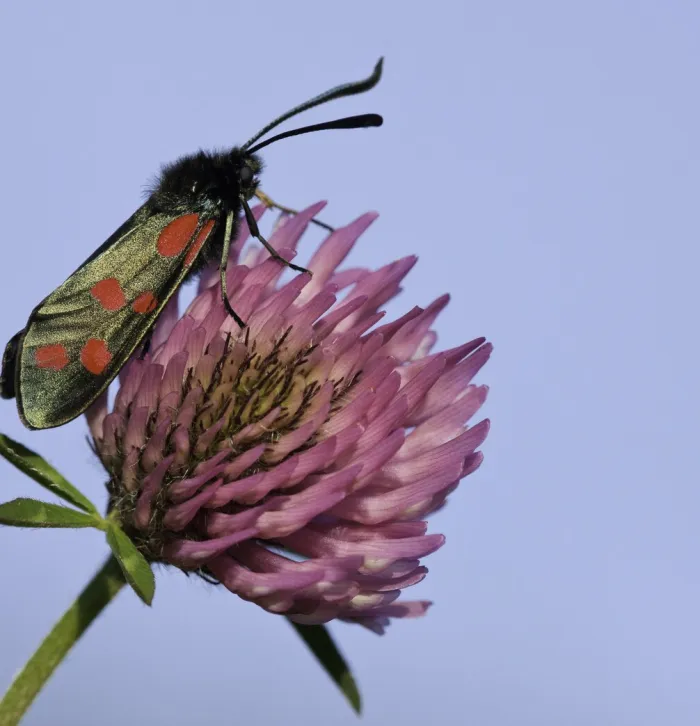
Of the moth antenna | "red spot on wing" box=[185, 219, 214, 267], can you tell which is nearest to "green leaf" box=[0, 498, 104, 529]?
"red spot on wing" box=[185, 219, 214, 267]

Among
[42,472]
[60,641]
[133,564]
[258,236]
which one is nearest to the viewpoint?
[133,564]

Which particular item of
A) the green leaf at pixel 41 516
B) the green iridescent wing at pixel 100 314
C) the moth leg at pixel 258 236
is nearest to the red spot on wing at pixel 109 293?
the green iridescent wing at pixel 100 314

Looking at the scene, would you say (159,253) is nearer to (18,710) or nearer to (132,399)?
(132,399)

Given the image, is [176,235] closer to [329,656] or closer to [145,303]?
[145,303]

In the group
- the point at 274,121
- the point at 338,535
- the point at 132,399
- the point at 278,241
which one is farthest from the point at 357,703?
the point at 274,121

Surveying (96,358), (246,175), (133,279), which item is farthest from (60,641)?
(246,175)

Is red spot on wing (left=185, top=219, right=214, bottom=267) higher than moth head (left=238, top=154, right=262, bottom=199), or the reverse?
moth head (left=238, top=154, right=262, bottom=199)

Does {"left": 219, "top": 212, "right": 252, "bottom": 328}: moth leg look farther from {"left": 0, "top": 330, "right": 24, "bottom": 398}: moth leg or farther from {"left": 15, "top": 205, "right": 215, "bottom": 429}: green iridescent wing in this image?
{"left": 0, "top": 330, "right": 24, "bottom": 398}: moth leg
